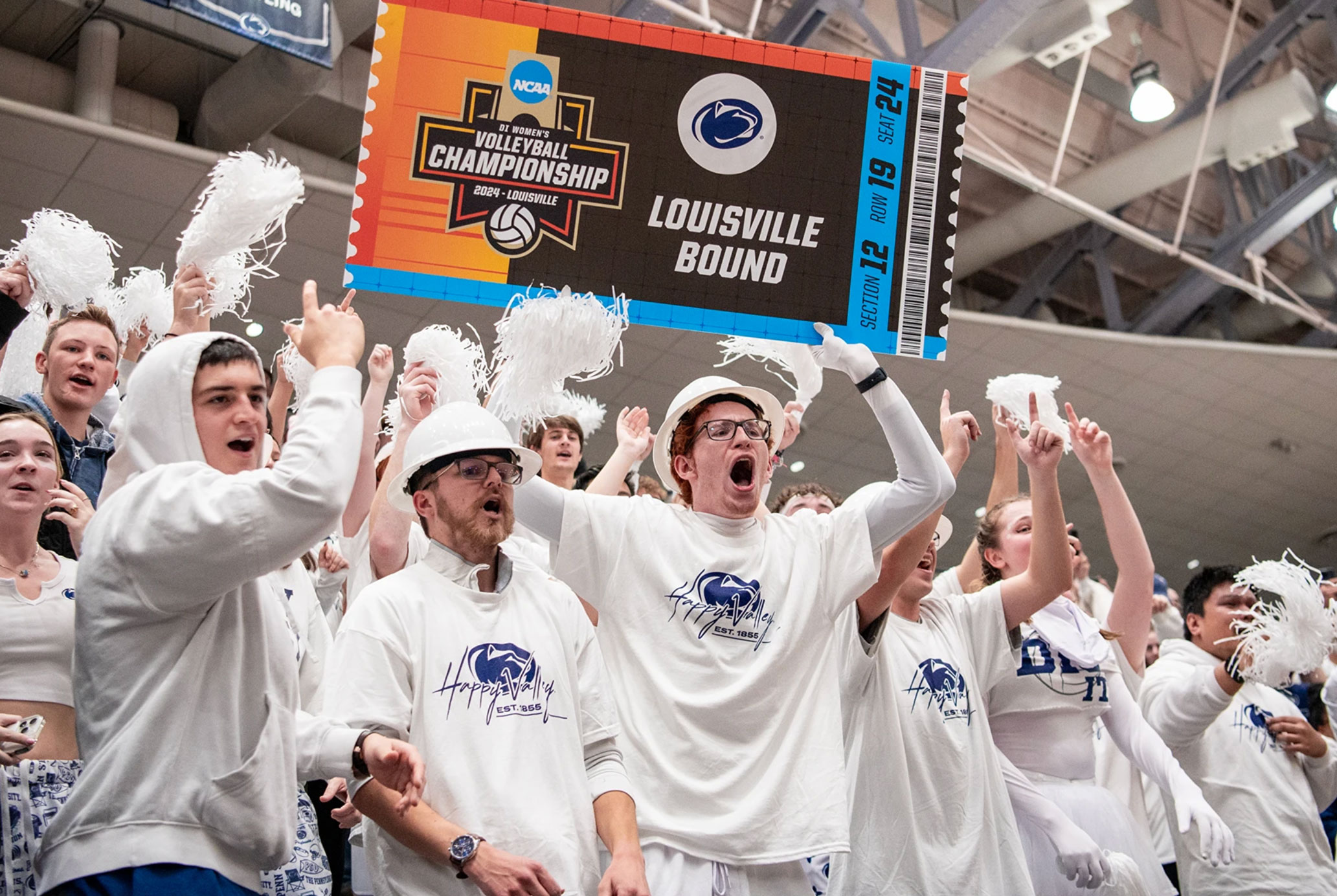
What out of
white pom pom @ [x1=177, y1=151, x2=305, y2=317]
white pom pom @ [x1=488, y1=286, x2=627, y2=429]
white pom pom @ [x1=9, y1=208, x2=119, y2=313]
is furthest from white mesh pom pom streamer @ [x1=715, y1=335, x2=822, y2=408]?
white pom pom @ [x1=9, y1=208, x2=119, y2=313]

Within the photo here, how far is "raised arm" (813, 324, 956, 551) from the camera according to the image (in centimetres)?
286

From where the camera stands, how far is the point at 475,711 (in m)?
2.31

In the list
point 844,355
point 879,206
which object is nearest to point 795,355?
point 844,355

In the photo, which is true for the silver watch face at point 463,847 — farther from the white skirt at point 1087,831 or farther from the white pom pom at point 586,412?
the white pom pom at point 586,412

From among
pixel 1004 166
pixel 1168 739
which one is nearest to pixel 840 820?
pixel 1168 739

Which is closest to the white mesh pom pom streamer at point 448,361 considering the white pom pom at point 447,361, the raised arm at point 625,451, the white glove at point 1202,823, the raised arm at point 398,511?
the white pom pom at point 447,361

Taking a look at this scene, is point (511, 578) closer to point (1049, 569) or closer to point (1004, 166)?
point (1049, 569)

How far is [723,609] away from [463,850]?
2.81ft

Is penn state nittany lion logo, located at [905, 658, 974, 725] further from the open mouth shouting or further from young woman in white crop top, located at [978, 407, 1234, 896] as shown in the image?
the open mouth shouting

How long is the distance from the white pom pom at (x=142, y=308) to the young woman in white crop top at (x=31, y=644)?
57.6 inches

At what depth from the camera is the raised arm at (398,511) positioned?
295 centimetres

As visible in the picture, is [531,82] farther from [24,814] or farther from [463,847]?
[24,814]

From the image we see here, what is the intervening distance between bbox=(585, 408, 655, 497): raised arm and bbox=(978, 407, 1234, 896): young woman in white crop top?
1175 millimetres

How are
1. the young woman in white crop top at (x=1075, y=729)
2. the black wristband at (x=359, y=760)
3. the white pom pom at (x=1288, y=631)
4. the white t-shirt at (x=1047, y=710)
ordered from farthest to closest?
the white pom pom at (x=1288, y=631) < the white t-shirt at (x=1047, y=710) < the young woman in white crop top at (x=1075, y=729) < the black wristband at (x=359, y=760)
